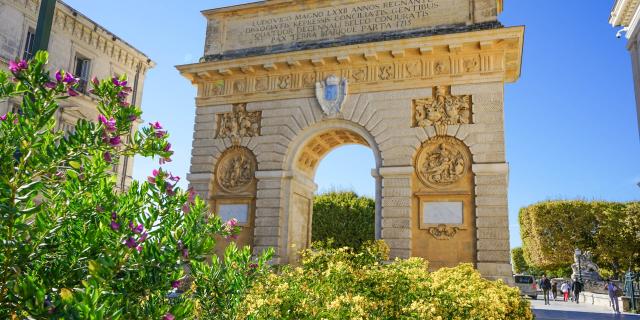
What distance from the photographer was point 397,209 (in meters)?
13.5

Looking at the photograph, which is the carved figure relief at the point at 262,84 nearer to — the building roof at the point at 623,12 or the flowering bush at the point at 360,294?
the flowering bush at the point at 360,294

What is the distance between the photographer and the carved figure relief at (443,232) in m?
13.0

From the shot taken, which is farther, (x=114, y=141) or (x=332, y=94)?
(x=332, y=94)

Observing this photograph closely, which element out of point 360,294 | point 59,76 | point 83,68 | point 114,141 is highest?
point 83,68

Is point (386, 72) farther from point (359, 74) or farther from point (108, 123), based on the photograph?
point (108, 123)

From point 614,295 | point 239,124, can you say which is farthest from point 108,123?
point 614,295

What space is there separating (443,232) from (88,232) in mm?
11381

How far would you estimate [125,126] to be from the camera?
3.77 m

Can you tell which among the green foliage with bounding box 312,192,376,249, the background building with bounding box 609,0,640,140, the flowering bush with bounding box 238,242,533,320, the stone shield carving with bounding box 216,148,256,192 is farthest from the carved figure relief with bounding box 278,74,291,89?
the green foliage with bounding box 312,192,376,249

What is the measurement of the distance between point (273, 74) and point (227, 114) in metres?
2.08

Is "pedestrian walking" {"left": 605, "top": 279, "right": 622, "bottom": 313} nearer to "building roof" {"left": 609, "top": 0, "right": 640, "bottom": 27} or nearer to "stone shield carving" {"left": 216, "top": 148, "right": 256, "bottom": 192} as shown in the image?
"building roof" {"left": 609, "top": 0, "right": 640, "bottom": 27}

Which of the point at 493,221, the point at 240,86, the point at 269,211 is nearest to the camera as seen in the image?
the point at 493,221

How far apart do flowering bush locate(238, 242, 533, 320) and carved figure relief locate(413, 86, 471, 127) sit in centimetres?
692

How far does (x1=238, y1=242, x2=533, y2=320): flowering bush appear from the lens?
425 cm
